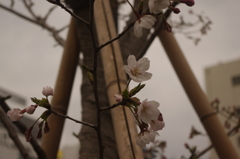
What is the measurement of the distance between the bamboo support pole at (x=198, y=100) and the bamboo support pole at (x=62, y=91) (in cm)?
30

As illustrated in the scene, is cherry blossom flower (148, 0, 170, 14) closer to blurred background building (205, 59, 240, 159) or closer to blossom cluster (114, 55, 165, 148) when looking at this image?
blossom cluster (114, 55, 165, 148)

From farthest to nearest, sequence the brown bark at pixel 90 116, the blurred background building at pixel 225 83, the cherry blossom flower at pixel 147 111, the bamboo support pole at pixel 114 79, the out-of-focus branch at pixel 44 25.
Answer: the blurred background building at pixel 225 83 → the out-of-focus branch at pixel 44 25 → the brown bark at pixel 90 116 → the bamboo support pole at pixel 114 79 → the cherry blossom flower at pixel 147 111

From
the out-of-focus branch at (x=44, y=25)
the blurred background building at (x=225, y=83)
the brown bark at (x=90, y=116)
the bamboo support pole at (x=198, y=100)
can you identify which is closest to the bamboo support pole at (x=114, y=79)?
the brown bark at (x=90, y=116)

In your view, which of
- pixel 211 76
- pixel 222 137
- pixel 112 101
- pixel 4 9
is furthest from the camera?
pixel 211 76

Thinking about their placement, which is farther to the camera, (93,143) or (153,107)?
(93,143)

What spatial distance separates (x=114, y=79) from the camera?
0.72 metres

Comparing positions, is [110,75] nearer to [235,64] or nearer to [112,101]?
[112,101]

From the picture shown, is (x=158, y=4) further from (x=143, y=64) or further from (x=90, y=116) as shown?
(x=90, y=116)

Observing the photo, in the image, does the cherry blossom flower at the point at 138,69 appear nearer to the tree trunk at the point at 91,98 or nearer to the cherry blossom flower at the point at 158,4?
the cherry blossom flower at the point at 158,4

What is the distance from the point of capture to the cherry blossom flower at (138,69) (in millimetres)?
404

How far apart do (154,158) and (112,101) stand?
0.64m

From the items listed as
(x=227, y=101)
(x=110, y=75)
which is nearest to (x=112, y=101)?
(x=110, y=75)

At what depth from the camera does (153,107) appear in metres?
0.38

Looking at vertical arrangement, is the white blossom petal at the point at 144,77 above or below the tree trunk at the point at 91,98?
below
